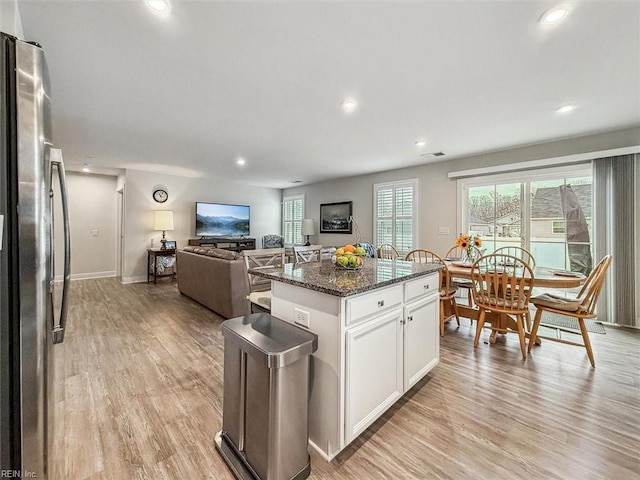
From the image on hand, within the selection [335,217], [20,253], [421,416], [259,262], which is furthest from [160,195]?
[421,416]

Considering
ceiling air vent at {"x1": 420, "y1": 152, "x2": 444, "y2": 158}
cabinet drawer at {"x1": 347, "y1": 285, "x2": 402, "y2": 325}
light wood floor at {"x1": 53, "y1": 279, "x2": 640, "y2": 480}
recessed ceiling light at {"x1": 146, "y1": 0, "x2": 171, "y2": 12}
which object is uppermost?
ceiling air vent at {"x1": 420, "y1": 152, "x2": 444, "y2": 158}

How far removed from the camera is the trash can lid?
1196mm

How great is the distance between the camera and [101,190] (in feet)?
21.3

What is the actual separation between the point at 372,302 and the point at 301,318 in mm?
424

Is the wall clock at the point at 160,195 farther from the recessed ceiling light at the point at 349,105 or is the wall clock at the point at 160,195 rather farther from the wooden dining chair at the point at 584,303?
the wooden dining chair at the point at 584,303

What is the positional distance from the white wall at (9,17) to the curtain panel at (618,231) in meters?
5.68

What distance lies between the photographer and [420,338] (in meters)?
2.00

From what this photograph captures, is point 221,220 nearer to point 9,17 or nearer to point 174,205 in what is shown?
point 174,205

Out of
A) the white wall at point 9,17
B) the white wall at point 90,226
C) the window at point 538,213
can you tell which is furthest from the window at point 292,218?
the white wall at point 9,17

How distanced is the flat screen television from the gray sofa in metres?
2.49

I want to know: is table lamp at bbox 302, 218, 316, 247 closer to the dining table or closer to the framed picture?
the framed picture

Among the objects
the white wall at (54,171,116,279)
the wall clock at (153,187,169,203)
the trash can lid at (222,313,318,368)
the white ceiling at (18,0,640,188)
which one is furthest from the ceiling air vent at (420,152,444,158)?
the white wall at (54,171,116,279)

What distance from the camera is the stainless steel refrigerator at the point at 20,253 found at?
0.89 meters

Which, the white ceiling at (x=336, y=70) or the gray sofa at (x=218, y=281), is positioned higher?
the white ceiling at (x=336, y=70)
